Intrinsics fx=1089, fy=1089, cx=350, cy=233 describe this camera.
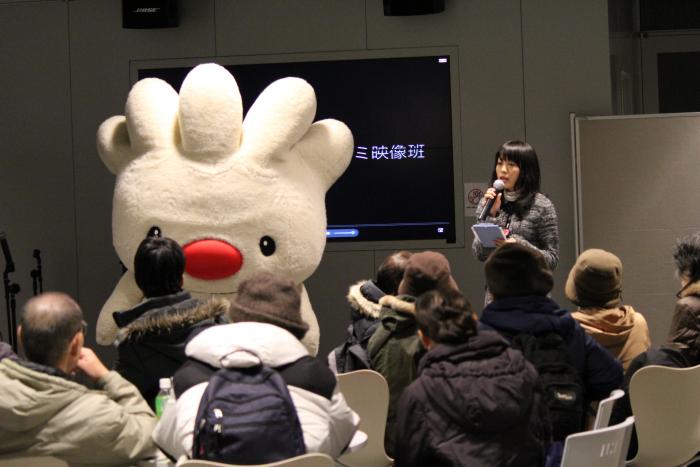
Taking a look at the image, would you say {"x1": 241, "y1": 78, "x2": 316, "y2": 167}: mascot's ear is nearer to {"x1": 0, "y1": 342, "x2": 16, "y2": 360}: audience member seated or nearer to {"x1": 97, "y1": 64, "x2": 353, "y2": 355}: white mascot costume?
{"x1": 97, "y1": 64, "x2": 353, "y2": 355}: white mascot costume

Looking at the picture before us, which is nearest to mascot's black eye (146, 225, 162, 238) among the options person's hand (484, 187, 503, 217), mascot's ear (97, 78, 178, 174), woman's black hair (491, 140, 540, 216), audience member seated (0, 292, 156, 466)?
mascot's ear (97, 78, 178, 174)

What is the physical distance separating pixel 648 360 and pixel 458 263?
3.40m

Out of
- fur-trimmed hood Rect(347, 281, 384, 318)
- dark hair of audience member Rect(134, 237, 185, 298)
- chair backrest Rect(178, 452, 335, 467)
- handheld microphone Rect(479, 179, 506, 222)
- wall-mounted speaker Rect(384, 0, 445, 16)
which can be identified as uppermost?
wall-mounted speaker Rect(384, 0, 445, 16)

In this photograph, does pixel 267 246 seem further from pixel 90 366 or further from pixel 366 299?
pixel 90 366

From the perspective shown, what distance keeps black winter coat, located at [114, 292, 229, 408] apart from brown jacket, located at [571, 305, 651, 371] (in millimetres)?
1371

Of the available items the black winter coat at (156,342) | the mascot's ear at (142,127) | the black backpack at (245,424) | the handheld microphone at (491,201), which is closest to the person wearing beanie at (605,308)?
the handheld microphone at (491,201)

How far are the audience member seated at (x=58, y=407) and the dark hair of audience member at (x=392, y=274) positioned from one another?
156 centimetres

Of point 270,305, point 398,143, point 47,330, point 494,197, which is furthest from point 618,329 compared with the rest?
point 398,143

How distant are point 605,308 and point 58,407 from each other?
2045 millimetres

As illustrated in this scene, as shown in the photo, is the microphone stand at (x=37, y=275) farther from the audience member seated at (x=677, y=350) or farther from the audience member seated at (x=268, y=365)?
the audience member seated at (x=268, y=365)

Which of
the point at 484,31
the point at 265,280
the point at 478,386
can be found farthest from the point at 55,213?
the point at 478,386

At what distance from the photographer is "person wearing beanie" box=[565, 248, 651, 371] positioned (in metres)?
3.91

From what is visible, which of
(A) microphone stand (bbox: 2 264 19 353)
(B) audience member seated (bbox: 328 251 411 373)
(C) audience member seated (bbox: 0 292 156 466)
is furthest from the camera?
(A) microphone stand (bbox: 2 264 19 353)

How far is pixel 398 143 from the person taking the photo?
717 cm
